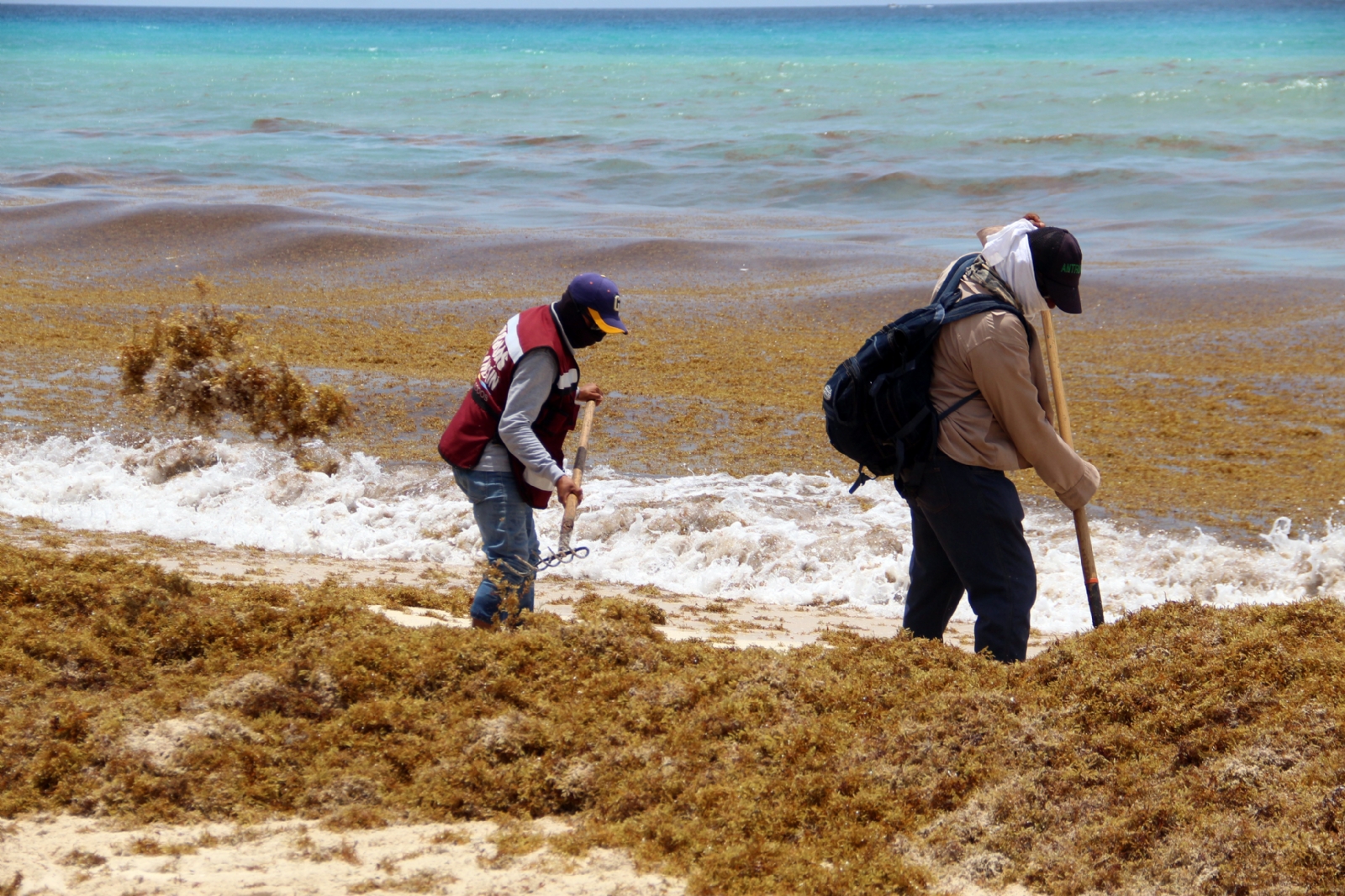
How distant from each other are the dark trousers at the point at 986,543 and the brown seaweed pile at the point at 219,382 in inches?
202

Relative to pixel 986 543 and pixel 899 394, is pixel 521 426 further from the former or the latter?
pixel 986 543

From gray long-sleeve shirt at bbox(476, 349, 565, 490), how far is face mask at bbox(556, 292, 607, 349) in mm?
131

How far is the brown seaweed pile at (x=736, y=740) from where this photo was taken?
2969 mm

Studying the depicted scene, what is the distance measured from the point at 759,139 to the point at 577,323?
28092 millimetres

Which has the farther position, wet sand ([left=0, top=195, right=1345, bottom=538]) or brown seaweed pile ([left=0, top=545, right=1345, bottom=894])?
wet sand ([left=0, top=195, right=1345, bottom=538])

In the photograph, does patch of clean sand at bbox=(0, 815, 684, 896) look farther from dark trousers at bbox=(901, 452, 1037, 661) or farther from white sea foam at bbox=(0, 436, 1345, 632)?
white sea foam at bbox=(0, 436, 1345, 632)

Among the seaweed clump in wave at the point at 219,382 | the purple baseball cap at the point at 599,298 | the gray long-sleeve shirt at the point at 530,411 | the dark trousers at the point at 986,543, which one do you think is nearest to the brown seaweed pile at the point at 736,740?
the dark trousers at the point at 986,543

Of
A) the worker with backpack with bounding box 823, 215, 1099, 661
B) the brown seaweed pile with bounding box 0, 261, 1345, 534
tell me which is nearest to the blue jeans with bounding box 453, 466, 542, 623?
the worker with backpack with bounding box 823, 215, 1099, 661

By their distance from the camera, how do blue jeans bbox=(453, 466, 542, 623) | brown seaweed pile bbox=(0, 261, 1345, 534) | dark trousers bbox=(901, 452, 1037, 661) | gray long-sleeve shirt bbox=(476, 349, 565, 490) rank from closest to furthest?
dark trousers bbox=(901, 452, 1037, 661) → gray long-sleeve shirt bbox=(476, 349, 565, 490) → blue jeans bbox=(453, 466, 542, 623) → brown seaweed pile bbox=(0, 261, 1345, 534)

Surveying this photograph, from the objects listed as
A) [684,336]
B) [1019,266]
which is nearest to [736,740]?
[1019,266]

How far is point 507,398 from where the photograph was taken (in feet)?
14.0

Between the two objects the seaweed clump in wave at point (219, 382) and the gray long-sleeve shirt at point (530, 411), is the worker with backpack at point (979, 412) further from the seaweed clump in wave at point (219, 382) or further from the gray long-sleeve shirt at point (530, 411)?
the seaweed clump in wave at point (219, 382)

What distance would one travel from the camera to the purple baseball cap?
418 centimetres

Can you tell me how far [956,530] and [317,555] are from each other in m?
4.01
